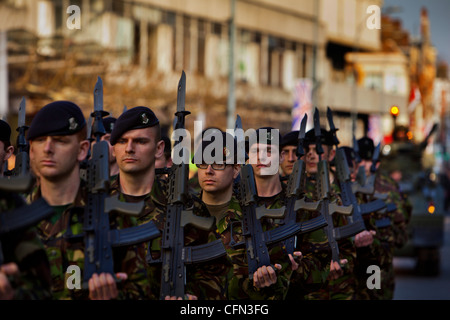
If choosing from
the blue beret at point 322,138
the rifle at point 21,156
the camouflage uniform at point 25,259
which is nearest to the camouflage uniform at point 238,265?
the rifle at point 21,156

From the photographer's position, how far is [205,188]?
305 inches

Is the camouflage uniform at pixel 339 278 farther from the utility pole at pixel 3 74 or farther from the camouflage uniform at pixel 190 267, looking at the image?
the utility pole at pixel 3 74

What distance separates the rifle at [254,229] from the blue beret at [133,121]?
1.01 metres

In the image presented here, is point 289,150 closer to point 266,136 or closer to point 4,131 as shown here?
point 266,136

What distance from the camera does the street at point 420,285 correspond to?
50.8 ft

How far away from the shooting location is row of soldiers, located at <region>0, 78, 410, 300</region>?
546cm

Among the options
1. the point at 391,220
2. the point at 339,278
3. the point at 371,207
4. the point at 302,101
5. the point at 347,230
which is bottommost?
the point at 339,278

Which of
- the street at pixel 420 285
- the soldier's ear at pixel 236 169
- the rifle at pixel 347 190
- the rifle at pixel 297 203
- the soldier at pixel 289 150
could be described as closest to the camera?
the soldier's ear at pixel 236 169

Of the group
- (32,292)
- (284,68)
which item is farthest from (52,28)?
(32,292)

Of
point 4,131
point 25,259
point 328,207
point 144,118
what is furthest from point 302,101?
point 25,259

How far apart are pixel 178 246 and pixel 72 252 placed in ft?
3.14

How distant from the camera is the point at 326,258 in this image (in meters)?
8.80

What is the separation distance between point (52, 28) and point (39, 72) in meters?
7.47

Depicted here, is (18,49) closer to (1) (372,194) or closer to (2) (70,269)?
(1) (372,194)
